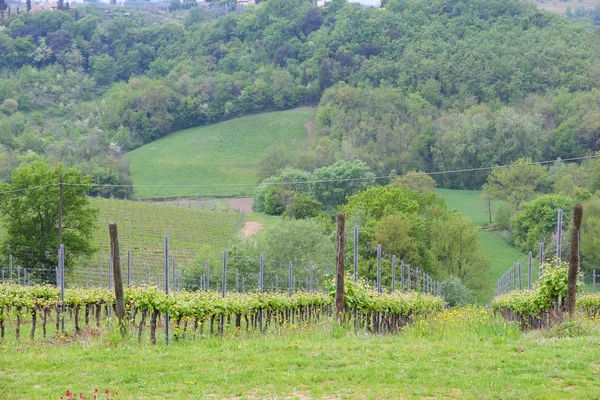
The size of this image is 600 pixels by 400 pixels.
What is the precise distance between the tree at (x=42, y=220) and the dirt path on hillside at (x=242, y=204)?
36.1 metres

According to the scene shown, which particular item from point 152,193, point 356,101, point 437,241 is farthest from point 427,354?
point 356,101

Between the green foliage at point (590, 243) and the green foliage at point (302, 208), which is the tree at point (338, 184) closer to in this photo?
the green foliage at point (302, 208)

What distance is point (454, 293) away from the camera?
2092 inches

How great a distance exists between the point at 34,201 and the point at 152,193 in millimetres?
54493

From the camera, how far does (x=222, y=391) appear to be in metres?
11.0

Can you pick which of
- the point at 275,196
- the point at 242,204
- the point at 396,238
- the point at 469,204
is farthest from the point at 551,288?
the point at 469,204

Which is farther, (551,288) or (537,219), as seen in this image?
(537,219)

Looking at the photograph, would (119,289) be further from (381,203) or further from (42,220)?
(381,203)

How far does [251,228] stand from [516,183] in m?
29.6

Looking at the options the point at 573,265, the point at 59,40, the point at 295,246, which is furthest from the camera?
the point at 59,40

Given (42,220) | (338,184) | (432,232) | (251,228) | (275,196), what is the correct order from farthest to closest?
1. (275,196)
2. (338,184)
3. (251,228)
4. (432,232)
5. (42,220)

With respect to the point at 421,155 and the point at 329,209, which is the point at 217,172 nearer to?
the point at 421,155

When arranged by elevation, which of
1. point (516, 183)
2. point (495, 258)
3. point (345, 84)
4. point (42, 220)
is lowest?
point (495, 258)

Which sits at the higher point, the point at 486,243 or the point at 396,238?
the point at 396,238
